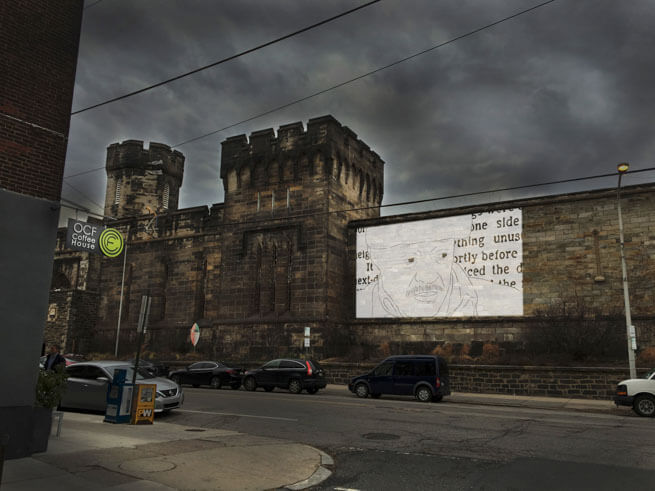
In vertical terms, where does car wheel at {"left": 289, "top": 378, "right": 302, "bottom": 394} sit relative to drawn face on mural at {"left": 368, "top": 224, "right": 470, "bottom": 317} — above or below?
below

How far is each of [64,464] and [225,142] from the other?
3067 cm

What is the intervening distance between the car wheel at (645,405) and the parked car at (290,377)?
11602mm

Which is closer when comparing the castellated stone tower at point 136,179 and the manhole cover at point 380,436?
the manhole cover at point 380,436

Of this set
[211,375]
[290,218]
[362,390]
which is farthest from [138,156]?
[362,390]

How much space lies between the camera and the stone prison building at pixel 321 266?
26.2 m

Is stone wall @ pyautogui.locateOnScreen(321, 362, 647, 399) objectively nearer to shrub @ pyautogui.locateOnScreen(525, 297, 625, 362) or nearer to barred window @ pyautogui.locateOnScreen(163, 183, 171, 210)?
shrub @ pyautogui.locateOnScreen(525, 297, 625, 362)

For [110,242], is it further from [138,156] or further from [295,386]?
A: [138,156]

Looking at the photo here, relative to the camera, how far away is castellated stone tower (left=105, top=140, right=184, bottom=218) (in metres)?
46.8

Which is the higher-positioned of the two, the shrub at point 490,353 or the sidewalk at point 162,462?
the shrub at point 490,353

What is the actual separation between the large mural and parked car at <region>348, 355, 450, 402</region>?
854cm

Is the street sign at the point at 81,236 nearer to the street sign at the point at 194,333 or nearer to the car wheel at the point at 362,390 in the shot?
the car wheel at the point at 362,390

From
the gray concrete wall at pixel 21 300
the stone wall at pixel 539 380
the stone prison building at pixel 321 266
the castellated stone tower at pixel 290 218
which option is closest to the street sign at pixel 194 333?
the stone prison building at pixel 321 266

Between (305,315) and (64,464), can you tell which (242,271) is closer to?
(305,315)

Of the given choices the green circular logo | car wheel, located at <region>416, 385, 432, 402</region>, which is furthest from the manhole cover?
car wheel, located at <region>416, 385, 432, 402</region>
